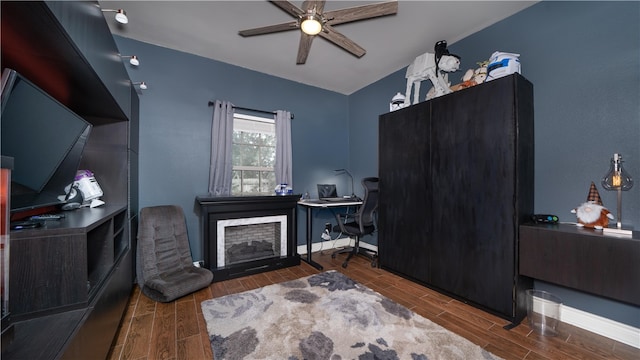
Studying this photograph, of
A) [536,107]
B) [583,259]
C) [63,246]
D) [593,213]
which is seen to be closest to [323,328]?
[63,246]

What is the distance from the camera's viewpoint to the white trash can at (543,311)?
6.03ft

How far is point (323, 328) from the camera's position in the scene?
5.91 ft

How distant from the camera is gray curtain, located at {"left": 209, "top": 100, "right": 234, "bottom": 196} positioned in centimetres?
307

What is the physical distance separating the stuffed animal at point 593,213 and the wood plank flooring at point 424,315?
32.9 inches

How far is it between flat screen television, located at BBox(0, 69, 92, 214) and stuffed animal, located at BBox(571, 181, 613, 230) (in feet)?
10.9

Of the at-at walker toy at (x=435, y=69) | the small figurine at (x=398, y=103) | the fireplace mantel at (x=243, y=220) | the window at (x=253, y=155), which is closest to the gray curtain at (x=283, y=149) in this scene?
the window at (x=253, y=155)

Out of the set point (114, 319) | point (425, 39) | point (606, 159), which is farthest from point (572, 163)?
point (114, 319)

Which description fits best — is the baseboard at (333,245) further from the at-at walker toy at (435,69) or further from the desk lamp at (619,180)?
the desk lamp at (619,180)

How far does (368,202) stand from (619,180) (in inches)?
84.5

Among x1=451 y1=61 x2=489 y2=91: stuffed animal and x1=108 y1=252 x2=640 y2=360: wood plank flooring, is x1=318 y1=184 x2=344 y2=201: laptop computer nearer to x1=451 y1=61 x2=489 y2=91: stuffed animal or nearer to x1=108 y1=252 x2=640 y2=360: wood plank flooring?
x1=108 y1=252 x2=640 y2=360: wood plank flooring

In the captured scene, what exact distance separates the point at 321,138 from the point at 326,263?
6.70 ft

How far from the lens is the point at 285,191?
3.44 meters

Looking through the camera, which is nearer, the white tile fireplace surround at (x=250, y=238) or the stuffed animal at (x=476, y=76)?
the stuffed animal at (x=476, y=76)

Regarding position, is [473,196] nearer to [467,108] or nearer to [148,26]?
[467,108]
